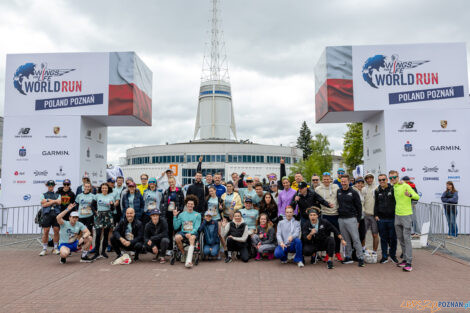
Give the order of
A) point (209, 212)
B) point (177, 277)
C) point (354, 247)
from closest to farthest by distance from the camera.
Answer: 1. point (177, 277)
2. point (354, 247)
3. point (209, 212)

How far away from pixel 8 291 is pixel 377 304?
5.79 m

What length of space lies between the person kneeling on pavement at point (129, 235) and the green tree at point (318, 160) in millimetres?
32158

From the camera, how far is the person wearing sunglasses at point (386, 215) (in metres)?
7.53

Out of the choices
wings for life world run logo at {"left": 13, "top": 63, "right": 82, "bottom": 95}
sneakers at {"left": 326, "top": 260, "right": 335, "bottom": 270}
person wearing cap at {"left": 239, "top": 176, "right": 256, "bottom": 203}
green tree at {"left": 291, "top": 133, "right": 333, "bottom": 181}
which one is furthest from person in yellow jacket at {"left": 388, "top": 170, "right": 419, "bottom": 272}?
green tree at {"left": 291, "top": 133, "right": 333, "bottom": 181}

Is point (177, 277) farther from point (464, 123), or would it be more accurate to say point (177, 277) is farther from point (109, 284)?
point (464, 123)

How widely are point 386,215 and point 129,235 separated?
586cm

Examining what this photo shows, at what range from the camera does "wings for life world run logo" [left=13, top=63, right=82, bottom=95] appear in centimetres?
1231

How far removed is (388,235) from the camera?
763 centimetres

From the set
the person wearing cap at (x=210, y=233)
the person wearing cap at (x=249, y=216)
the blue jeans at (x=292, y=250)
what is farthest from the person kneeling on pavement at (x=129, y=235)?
the blue jeans at (x=292, y=250)

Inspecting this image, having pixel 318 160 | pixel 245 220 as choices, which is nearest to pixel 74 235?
pixel 245 220

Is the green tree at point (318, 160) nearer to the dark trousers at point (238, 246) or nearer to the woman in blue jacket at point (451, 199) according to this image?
the woman in blue jacket at point (451, 199)

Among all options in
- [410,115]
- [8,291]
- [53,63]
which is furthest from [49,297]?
[410,115]

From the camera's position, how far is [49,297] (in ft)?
17.4

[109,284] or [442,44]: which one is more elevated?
[442,44]
